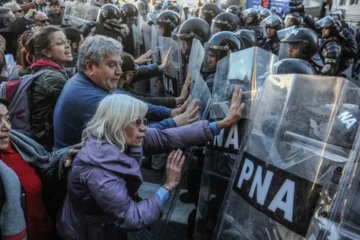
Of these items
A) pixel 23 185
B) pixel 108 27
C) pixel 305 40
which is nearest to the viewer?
pixel 23 185

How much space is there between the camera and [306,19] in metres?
8.02

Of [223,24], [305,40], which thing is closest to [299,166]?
[305,40]

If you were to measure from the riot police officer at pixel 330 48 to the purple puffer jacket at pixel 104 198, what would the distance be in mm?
4054

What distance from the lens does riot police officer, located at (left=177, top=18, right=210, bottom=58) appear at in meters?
4.21

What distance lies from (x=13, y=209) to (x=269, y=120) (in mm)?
1194

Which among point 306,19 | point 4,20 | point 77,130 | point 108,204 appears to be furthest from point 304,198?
point 306,19

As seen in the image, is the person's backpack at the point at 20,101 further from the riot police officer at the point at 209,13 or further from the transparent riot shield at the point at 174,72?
the riot police officer at the point at 209,13

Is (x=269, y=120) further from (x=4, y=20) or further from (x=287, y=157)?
(x=4, y=20)

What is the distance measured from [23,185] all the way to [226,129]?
3.73 ft

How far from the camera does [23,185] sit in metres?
1.92

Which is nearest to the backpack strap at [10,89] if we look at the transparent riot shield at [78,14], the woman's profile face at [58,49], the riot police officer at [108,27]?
the woman's profile face at [58,49]

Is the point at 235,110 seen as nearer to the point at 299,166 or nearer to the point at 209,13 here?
the point at 299,166

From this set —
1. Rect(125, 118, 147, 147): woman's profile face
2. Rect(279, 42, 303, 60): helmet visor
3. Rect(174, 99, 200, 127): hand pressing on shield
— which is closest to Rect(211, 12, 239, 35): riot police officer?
Rect(279, 42, 303, 60): helmet visor

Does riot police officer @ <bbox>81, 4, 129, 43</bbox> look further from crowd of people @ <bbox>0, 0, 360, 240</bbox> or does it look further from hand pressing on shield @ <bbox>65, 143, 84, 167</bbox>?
hand pressing on shield @ <bbox>65, 143, 84, 167</bbox>
